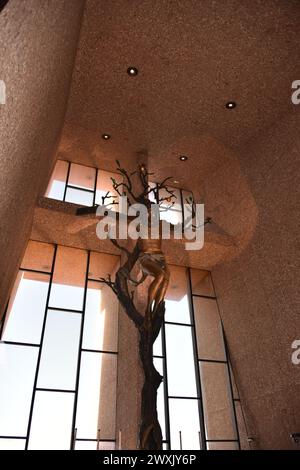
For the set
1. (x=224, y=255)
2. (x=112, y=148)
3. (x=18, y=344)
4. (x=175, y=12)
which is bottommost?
(x=18, y=344)

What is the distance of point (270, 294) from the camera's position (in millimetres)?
5328

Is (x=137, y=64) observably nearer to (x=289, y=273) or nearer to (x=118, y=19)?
(x=118, y=19)

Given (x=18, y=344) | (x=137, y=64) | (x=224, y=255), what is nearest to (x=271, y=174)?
(x=224, y=255)

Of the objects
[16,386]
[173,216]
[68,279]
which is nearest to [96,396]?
[16,386]

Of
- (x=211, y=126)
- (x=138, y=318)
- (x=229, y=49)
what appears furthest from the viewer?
(x=211, y=126)

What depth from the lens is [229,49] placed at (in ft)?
15.9

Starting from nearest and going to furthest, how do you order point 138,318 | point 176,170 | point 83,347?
point 138,318, point 83,347, point 176,170

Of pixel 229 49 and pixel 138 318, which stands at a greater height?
pixel 229 49

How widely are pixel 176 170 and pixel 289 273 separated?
3102 millimetres

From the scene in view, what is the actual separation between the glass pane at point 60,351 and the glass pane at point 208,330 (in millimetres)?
2174

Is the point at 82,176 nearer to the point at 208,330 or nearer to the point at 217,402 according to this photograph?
the point at 208,330

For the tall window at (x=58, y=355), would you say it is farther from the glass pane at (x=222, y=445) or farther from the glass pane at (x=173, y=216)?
the glass pane at (x=173, y=216)

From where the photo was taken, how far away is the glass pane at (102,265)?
641 centimetres

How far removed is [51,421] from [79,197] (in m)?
3.75
